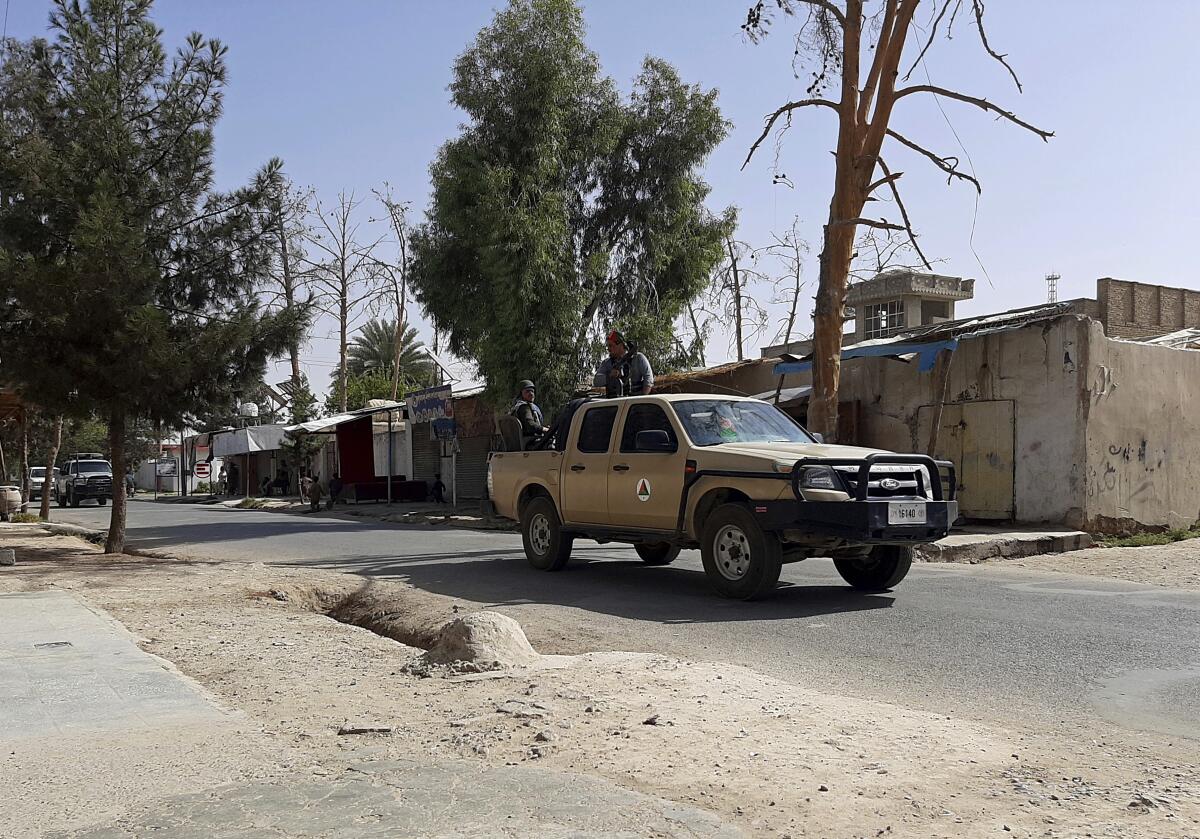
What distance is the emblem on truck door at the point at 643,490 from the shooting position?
1036 centimetres

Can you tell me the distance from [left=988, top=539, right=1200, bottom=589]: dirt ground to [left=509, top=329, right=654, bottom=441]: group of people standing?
17.7ft

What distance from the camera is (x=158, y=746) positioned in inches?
194

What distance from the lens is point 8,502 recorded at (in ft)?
90.9

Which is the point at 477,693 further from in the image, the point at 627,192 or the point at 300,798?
the point at 627,192

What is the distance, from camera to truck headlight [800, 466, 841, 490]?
350 inches

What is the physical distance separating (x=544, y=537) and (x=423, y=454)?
2630 centimetres

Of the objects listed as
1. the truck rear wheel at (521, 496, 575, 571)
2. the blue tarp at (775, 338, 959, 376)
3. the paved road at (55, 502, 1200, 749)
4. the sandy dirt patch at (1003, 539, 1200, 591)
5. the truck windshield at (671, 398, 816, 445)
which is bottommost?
the sandy dirt patch at (1003, 539, 1200, 591)

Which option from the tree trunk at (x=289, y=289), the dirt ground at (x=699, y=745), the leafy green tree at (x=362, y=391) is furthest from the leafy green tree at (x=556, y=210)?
the leafy green tree at (x=362, y=391)

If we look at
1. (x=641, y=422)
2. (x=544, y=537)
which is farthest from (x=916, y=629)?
(x=544, y=537)

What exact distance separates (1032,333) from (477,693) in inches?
547

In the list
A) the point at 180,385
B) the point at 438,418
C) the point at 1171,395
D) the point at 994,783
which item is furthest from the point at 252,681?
the point at 438,418

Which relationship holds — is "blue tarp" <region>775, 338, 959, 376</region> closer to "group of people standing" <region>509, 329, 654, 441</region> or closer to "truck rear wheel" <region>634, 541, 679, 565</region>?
"group of people standing" <region>509, 329, 654, 441</region>

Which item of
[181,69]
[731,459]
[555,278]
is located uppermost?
[181,69]

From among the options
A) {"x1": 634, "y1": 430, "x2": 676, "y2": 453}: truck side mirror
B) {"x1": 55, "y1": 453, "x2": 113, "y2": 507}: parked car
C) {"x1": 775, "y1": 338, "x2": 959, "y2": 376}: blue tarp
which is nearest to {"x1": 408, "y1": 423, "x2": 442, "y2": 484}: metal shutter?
{"x1": 55, "y1": 453, "x2": 113, "y2": 507}: parked car
